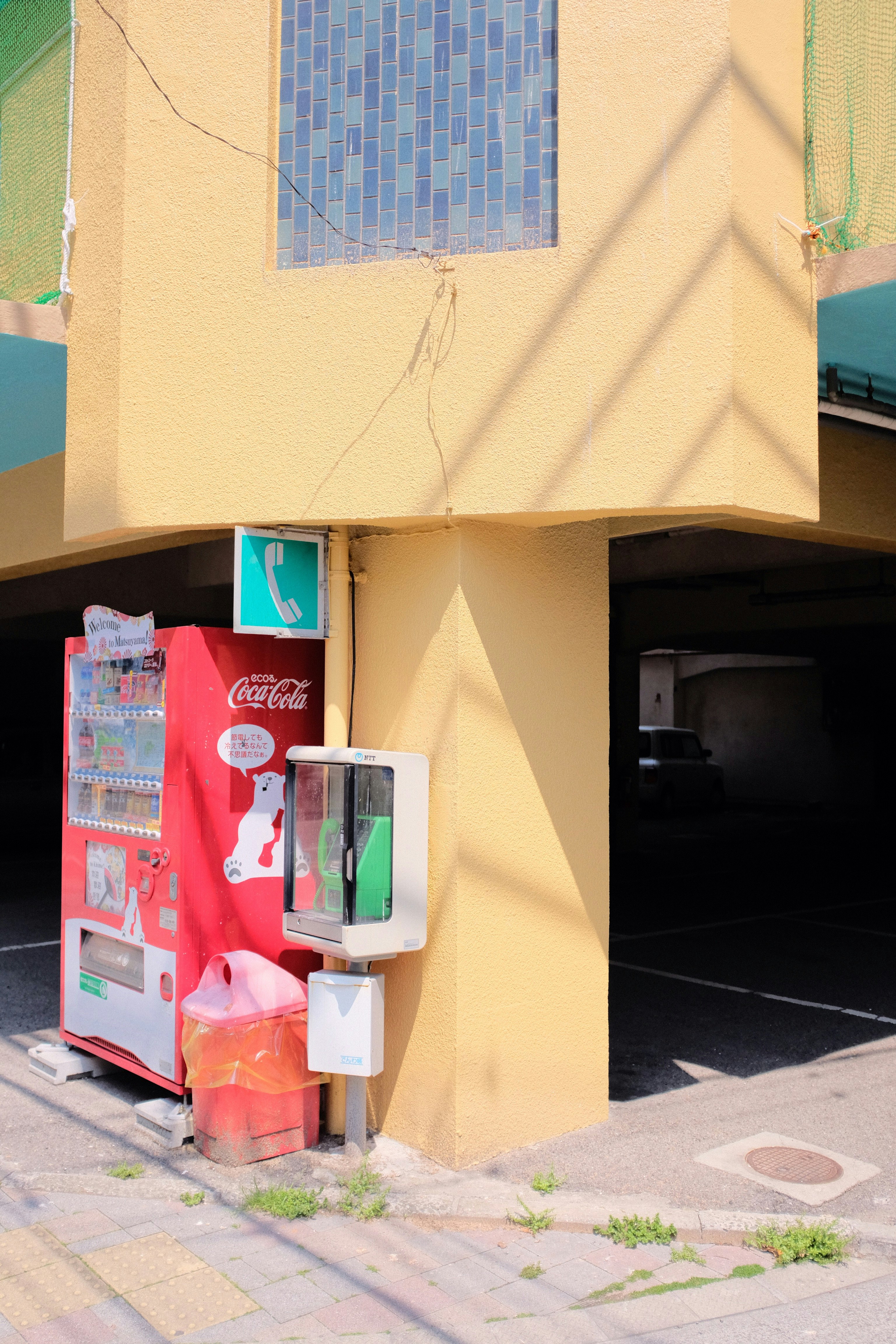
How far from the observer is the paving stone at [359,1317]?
3.46m

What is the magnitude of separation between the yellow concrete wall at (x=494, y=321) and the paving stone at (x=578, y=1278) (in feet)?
9.37

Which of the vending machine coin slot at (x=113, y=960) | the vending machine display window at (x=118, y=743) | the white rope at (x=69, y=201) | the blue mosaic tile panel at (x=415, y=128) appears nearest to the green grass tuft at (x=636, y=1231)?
the vending machine coin slot at (x=113, y=960)

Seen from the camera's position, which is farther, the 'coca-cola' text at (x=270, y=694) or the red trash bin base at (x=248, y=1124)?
the 'coca-cola' text at (x=270, y=694)

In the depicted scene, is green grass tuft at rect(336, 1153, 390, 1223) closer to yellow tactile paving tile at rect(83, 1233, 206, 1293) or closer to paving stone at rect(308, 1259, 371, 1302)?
paving stone at rect(308, 1259, 371, 1302)

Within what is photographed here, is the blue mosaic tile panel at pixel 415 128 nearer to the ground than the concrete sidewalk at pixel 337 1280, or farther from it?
farther from it

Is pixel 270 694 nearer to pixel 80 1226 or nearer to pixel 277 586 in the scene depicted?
pixel 277 586

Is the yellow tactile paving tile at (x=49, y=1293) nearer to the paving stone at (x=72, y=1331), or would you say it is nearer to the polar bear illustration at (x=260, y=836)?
the paving stone at (x=72, y=1331)

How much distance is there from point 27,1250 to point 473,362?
384 centimetres

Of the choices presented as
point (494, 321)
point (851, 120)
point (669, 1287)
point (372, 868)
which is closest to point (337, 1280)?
point (669, 1287)

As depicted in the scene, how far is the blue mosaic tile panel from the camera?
4816 mm

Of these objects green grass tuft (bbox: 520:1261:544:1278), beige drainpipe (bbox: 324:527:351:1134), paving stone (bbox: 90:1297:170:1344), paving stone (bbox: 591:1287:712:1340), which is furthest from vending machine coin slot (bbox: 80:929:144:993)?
paving stone (bbox: 591:1287:712:1340)

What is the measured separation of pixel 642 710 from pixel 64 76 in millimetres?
27599

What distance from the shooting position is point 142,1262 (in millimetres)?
3850

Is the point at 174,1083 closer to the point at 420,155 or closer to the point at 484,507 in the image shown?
the point at 484,507
